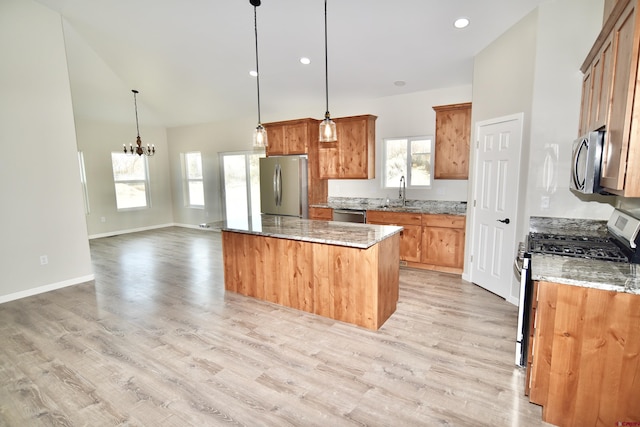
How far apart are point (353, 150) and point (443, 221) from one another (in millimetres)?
1924

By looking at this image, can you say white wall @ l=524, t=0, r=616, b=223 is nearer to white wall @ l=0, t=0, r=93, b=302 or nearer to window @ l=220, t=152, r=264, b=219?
window @ l=220, t=152, r=264, b=219

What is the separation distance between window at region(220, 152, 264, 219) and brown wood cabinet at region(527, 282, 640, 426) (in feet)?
19.8

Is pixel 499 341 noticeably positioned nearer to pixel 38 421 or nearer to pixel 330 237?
pixel 330 237

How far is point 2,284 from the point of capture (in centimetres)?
368

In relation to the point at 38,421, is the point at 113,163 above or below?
above

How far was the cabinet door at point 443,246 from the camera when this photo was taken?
4.30 meters

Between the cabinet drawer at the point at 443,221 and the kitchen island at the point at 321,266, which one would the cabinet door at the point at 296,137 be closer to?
the kitchen island at the point at 321,266

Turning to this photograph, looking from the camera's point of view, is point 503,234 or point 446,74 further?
point 446,74

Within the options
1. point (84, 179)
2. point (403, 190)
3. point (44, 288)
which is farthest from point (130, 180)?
point (403, 190)

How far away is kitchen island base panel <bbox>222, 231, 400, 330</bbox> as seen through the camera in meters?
2.85

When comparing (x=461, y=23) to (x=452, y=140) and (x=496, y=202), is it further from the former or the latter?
(x=496, y=202)

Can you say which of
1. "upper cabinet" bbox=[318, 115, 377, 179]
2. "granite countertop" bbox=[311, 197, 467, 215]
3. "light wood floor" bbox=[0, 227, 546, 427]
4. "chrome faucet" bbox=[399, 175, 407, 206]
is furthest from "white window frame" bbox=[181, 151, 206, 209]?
"chrome faucet" bbox=[399, 175, 407, 206]

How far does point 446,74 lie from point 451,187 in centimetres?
163

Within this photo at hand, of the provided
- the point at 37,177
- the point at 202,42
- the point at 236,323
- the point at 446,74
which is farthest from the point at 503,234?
the point at 37,177
